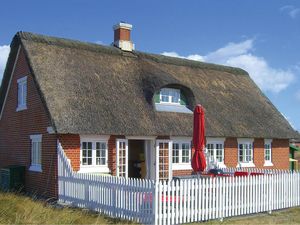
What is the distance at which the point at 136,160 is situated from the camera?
20859mm

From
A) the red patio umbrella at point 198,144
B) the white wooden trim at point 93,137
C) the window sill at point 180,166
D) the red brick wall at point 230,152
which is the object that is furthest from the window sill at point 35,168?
the red brick wall at point 230,152

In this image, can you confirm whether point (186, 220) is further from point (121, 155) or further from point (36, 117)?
point (36, 117)

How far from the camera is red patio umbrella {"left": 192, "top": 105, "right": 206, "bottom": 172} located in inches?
559

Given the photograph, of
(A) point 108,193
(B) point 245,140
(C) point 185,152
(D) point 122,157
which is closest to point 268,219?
(A) point 108,193

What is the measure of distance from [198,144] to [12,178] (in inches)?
328

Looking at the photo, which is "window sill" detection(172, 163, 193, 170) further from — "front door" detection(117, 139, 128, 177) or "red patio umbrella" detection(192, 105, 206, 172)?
"red patio umbrella" detection(192, 105, 206, 172)

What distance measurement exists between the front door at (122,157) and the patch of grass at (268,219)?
19.6ft

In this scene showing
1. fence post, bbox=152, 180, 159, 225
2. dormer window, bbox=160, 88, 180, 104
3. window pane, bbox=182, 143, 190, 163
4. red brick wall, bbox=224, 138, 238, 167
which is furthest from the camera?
red brick wall, bbox=224, 138, 238, 167

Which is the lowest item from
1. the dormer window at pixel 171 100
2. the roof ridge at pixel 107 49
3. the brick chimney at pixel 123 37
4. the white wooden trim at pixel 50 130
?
the white wooden trim at pixel 50 130

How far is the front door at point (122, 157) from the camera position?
17.6m

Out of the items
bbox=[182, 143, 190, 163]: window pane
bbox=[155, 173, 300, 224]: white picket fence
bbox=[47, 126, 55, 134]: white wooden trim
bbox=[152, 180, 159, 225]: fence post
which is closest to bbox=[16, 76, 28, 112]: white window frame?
bbox=[47, 126, 55, 134]: white wooden trim

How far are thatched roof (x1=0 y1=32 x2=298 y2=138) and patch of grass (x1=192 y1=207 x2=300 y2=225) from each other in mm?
5926

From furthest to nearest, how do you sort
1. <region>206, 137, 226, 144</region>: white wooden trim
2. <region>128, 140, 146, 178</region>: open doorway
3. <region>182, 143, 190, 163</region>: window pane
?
<region>206, 137, 226, 144</region>: white wooden trim → <region>182, 143, 190, 163</region>: window pane → <region>128, 140, 146, 178</region>: open doorway

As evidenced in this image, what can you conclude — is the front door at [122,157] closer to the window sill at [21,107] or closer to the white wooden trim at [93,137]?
the white wooden trim at [93,137]
